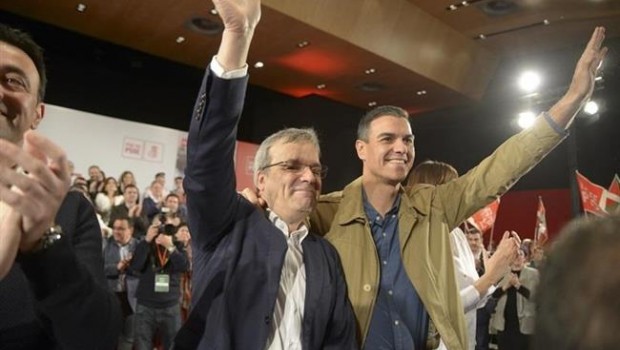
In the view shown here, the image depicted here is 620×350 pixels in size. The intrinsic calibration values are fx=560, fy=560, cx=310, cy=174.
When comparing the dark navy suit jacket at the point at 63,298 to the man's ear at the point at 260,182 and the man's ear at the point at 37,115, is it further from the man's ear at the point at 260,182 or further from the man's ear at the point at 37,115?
the man's ear at the point at 260,182

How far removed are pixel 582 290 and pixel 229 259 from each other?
1.04 metres

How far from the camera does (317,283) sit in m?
1.50

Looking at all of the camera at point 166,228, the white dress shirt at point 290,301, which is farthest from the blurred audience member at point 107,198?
the white dress shirt at point 290,301

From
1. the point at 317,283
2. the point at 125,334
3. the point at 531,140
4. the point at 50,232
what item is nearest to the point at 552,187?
the point at 125,334

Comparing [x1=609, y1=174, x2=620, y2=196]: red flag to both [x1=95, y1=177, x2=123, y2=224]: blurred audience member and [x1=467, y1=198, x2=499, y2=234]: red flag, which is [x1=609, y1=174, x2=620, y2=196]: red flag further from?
[x1=95, y1=177, x2=123, y2=224]: blurred audience member

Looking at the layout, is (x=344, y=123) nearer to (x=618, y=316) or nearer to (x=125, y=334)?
(x=125, y=334)

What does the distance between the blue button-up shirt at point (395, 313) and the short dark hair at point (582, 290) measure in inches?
51.8

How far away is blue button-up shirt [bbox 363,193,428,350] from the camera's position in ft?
5.69

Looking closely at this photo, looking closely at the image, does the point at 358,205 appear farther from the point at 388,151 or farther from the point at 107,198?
the point at 107,198

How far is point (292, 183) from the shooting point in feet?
5.14

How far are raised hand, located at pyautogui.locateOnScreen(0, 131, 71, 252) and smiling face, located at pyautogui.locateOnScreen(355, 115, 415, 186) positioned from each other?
55.5 inches

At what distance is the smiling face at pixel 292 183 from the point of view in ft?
5.12

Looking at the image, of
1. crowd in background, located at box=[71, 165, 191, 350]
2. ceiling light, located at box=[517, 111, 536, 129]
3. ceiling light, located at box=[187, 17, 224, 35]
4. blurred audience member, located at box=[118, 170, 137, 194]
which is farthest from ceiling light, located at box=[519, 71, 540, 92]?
blurred audience member, located at box=[118, 170, 137, 194]

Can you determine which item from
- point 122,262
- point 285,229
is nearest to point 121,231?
point 122,262
